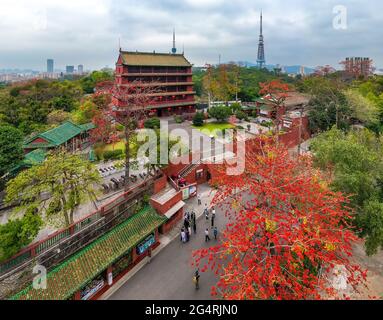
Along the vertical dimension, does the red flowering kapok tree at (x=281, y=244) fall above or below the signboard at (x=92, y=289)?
above

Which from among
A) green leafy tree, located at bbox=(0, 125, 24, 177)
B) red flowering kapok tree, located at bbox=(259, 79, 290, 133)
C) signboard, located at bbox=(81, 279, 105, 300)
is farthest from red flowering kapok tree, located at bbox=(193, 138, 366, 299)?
red flowering kapok tree, located at bbox=(259, 79, 290, 133)

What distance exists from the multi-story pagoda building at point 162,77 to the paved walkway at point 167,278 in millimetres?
Answer: 24903

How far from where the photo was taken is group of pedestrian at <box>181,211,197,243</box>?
14.7m

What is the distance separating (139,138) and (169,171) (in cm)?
343

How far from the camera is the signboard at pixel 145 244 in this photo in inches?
505

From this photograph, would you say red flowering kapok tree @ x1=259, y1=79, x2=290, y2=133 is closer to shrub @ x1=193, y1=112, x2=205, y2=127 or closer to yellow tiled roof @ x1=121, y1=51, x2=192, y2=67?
shrub @ x1=193, y1=112, x2=205, y2=127

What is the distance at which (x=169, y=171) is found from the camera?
19.7 metres

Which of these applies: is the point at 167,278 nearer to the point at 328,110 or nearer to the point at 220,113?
the point at 220,113

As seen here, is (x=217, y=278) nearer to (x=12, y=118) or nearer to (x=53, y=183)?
(x=53, y=183)

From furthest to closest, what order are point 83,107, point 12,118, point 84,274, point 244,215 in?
1. point 83,107
2. point 12,118
3. point 84,274
4. point 244,215

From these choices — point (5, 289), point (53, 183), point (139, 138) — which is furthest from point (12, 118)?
point (5, 289)

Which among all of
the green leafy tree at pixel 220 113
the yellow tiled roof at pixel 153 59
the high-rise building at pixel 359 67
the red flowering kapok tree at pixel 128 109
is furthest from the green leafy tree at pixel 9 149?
the high-rise building at pixel 359 67

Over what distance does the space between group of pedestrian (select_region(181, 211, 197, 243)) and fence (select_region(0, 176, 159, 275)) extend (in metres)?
3.15

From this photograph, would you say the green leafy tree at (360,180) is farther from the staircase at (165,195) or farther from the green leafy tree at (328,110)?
the green leafy tree at (328,110)
